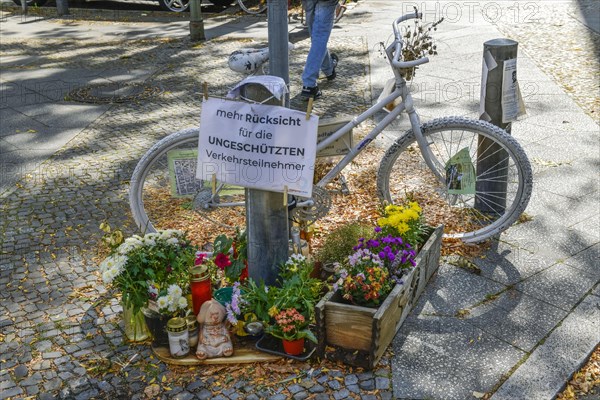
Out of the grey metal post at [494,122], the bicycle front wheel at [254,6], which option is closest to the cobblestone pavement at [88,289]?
the grey metal post at [494,122]

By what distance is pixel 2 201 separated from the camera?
227 inches

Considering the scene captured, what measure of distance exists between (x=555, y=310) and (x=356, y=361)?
4.06 feet

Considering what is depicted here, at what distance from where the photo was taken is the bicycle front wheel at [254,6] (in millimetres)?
13906

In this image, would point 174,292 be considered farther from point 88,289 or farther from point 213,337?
point 88,289

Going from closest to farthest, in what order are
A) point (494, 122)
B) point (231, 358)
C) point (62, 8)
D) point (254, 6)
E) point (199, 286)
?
point (231, 358)
point (199, 286)
point (494, 122)
point (62, 8)
point (254, 6)

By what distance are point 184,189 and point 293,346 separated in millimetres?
1456

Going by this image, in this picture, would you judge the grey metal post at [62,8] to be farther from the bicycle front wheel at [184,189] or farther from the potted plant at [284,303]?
the potted plant at [284,303]

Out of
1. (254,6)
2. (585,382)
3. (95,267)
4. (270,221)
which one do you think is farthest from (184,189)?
(254,6)

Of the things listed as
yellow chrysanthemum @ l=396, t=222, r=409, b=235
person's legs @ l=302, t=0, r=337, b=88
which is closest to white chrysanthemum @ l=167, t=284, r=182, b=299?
yellow chrysanthemum @ l=396, t=222, r=409, b=235

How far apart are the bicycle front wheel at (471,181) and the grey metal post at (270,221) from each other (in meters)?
1.09

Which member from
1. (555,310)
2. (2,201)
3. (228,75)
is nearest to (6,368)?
(2,201)

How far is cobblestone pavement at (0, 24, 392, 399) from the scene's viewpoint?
3.53 meters

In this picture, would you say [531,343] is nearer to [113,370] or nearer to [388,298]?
[388,298]

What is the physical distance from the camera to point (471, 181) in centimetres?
471
